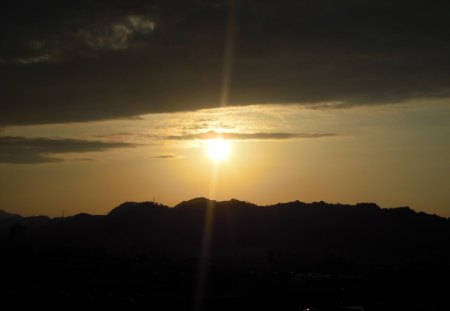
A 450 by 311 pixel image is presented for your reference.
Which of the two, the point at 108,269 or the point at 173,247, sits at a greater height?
the point at 173,247

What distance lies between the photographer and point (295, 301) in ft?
188

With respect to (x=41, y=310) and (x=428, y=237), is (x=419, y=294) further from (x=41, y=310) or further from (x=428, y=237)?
(x=428, y=237)

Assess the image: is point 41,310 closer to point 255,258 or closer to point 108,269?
point 108,269

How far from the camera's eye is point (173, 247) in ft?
589

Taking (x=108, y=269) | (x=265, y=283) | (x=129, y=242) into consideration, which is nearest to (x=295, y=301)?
(x=265, y=283)

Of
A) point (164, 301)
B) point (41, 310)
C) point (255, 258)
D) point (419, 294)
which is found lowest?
point (41, 310)

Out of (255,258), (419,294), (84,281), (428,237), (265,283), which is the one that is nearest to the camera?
(419,294)

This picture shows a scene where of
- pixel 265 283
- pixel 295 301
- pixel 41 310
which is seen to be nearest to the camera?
pixel 41 310

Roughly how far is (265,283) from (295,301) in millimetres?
19137

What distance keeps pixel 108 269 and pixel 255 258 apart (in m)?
81.6

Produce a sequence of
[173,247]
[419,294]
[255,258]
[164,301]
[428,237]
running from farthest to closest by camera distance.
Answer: [428,237], [173,247], [255,258], [419,294], [164,301]

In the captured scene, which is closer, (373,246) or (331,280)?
(331,280)

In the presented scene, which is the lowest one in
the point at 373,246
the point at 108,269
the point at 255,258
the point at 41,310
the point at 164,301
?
the point at 41,310

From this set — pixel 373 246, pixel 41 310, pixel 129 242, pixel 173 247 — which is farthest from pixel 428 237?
pixel 41 310
